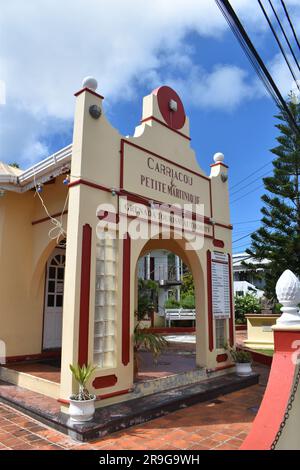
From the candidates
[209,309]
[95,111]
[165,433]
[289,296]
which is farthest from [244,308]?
[289,296]

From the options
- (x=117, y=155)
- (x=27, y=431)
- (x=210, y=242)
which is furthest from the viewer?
(x=210, y=242)

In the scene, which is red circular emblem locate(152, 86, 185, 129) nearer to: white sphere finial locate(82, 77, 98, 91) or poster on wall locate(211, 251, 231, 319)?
white sphere finial locate(82, 77, 98, 91)

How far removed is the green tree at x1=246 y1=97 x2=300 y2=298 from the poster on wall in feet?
24.6

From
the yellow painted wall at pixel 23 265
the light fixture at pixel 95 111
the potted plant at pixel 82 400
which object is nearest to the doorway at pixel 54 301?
the yellow painted wall at pixel 23 265

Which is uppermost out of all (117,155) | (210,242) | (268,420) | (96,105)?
(96,105)

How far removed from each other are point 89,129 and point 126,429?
382cm

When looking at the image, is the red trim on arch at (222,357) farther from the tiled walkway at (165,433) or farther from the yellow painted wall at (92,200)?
the yellow painted wall at (92,200)

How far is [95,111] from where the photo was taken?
5.17 meters

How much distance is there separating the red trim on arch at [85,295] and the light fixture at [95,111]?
5.06ft

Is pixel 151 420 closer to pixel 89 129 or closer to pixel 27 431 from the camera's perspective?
pixel 27 431

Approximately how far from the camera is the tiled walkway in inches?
154

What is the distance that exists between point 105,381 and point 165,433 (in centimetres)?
99

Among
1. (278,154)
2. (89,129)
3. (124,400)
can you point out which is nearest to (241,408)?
(124,400)
